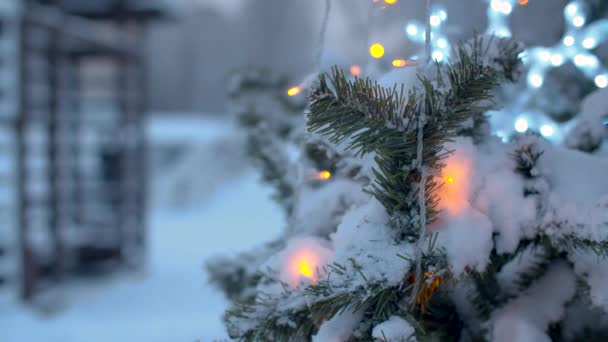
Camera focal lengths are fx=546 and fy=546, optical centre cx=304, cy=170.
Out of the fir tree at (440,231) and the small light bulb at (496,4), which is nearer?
the fir tree at (440,231)

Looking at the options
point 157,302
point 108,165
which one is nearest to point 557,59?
point 157,302

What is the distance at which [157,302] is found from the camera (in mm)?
2990

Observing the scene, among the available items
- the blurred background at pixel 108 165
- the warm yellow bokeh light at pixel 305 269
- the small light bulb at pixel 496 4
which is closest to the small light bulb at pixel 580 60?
the blurred background at pixel 108 165

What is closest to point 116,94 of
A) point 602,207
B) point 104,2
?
point 104,2

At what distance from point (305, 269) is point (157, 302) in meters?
2.50

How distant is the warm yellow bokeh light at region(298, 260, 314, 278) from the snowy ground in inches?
7.1

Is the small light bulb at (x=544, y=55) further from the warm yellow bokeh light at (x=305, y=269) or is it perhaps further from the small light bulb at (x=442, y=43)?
the warm yellow bokeh light at (x=305, y=269)

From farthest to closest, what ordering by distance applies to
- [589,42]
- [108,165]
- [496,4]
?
[108,165] → [589,42] → [496,4]

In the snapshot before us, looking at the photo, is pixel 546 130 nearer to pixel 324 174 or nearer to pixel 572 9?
pixel 572 9

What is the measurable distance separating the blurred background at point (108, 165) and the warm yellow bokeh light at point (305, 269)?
26cm

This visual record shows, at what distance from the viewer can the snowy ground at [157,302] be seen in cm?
205

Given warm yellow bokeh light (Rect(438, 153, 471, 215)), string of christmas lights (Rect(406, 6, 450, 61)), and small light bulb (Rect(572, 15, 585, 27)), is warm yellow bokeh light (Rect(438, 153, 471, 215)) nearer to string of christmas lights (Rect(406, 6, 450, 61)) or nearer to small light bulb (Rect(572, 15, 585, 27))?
string of christmas lights (Rect(406, 6, 450, 61))

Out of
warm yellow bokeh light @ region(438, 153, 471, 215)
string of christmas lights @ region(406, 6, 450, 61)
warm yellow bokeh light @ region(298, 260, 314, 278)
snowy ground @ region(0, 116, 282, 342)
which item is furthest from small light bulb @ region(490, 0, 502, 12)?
snowy ground @ region(0, 116, 282, 342)

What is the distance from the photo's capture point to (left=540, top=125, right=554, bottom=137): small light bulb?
880mm
